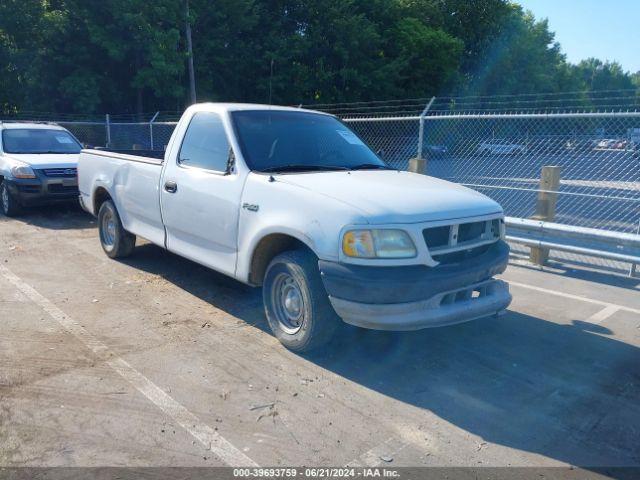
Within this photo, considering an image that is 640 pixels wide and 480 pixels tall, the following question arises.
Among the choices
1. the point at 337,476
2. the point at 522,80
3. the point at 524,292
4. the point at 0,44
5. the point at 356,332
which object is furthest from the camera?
the point at 522,80

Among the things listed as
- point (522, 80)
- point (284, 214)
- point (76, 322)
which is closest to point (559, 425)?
point (284, 214)

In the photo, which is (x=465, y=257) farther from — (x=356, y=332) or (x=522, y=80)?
(x=522, y=80)

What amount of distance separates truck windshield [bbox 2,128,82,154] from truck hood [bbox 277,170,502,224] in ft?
26.7

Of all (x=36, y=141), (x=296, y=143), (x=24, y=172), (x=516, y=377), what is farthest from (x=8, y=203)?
(x=516, y=377)

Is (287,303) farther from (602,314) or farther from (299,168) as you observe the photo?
(602,314)

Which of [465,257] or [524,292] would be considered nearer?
[465,257]

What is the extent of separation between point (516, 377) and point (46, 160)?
29.7 feet

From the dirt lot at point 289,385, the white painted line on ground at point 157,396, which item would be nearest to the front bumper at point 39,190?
the dirt lot at point 289,385

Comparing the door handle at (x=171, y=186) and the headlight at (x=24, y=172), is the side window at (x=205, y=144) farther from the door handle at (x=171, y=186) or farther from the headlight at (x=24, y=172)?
the headlight at (x=24, y=172)

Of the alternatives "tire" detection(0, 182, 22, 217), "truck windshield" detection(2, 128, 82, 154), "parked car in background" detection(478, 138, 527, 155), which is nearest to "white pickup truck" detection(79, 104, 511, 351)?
"tire" detection(0, 182, 22, 217)

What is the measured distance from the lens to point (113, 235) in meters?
7.28

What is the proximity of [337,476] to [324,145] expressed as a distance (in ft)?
10.7

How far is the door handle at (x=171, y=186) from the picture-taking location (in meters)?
5.59

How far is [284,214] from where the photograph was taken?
171 inches
